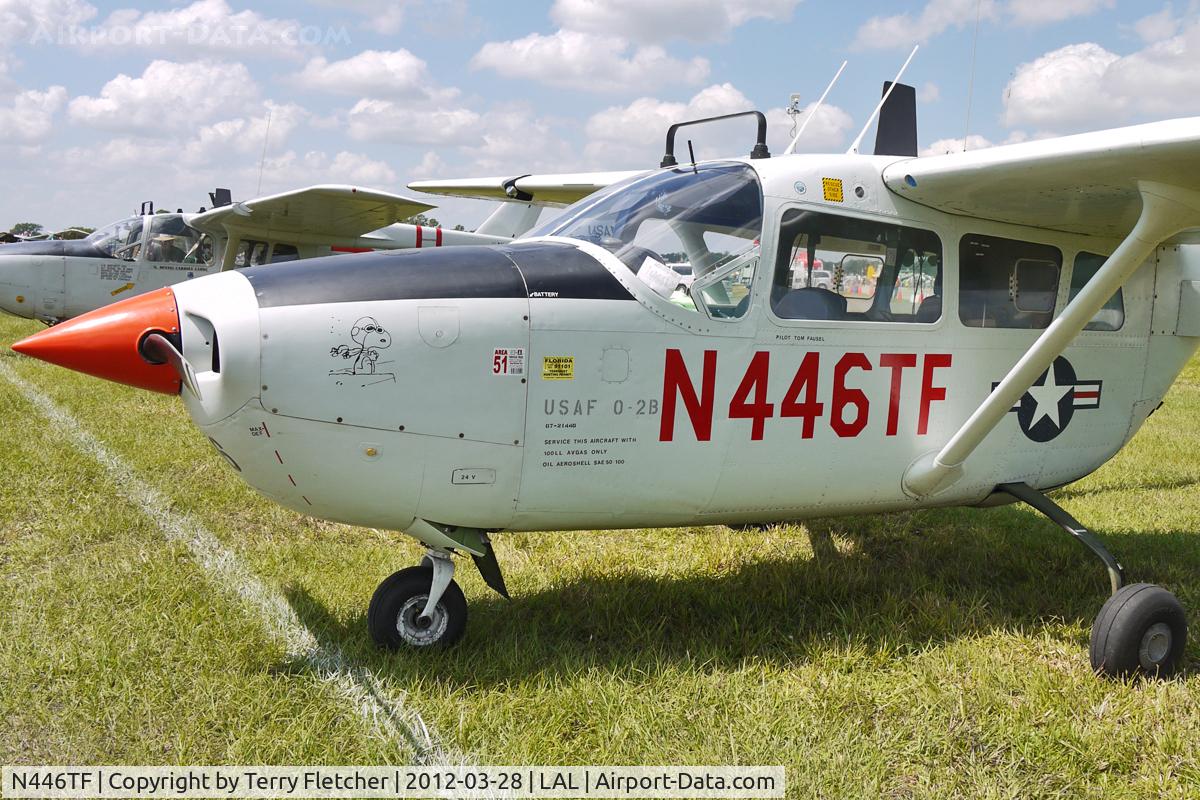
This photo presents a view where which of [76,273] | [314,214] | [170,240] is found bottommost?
[76,273]

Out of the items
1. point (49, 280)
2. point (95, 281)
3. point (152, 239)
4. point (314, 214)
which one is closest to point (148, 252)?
point (152, 239)

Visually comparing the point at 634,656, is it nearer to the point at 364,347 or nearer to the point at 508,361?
the point at 508,361

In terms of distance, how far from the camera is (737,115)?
443 cm

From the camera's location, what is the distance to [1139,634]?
3.79m

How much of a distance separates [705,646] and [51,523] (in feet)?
13.7

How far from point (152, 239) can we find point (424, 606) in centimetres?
1202

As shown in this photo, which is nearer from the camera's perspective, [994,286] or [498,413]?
[498,413]

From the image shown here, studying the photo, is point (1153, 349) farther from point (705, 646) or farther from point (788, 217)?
point (705, 646)

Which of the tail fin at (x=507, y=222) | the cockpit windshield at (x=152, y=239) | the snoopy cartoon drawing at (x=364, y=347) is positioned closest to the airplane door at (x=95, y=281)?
the cockpit windshield at (x=152, y=239)

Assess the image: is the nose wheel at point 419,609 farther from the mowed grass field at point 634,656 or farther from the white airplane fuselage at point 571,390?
the white airplane fuselage at point 571,390

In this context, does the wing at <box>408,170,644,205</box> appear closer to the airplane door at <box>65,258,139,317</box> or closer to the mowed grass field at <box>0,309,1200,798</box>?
the mowed grass field at <box>0,309,1200,798</box>

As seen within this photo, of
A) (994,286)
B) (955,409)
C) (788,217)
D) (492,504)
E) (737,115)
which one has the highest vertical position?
(737,115)

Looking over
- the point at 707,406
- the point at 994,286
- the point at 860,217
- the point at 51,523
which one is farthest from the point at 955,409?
the point at 51,523

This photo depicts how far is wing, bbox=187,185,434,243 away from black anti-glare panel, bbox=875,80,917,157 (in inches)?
248
